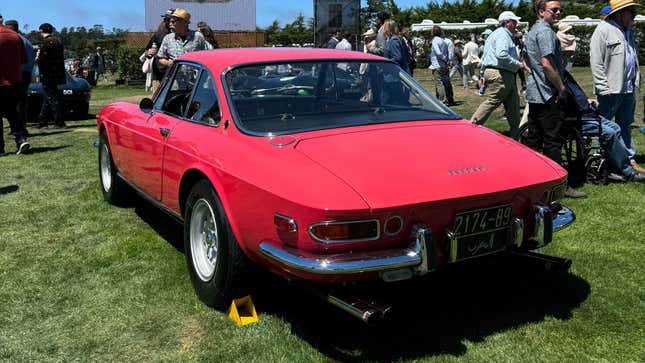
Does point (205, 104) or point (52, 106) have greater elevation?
point (205, 104)

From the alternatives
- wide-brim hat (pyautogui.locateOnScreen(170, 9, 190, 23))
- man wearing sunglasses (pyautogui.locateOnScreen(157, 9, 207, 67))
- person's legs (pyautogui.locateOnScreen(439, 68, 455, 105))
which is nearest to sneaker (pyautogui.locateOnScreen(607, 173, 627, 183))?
man wearing sunglasses (pyautogui.locateOnScreen(157, 9, 207, 67))

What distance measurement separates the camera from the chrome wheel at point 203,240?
3639 millimetres

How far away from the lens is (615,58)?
6250 mm

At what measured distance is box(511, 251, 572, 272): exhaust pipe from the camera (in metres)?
3.55

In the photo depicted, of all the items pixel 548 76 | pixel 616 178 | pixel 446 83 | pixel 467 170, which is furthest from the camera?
pixel 446 83

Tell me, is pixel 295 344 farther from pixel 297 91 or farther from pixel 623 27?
pixel 623 27

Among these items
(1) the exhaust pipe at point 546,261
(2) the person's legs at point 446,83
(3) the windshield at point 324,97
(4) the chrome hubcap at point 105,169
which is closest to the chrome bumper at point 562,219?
(1) the exhaust pipe at point 546,261

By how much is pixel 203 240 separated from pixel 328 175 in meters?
1.15

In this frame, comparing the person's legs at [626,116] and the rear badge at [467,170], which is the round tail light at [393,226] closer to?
the rear badge at [467,170]

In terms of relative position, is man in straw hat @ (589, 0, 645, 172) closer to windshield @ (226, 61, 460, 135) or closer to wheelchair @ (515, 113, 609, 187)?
wheelchair @ (515, 113, 609, 187)

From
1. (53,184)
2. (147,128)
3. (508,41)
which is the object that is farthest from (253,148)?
(508,41)

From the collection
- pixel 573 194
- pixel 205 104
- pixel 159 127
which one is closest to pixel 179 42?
pixel 159 127

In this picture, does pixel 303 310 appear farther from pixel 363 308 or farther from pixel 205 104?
pixel 205 104

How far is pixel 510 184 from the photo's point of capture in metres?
3.09
